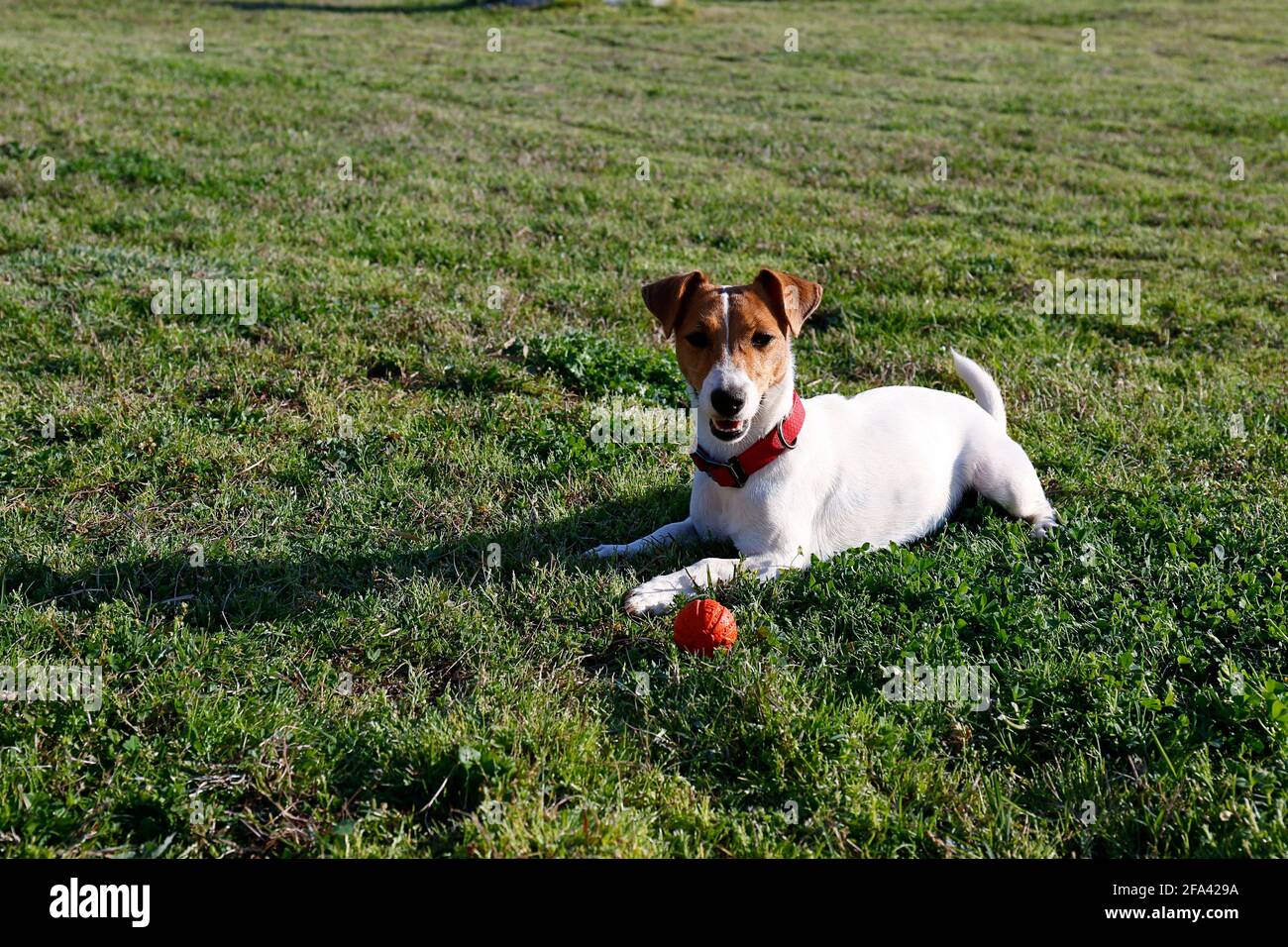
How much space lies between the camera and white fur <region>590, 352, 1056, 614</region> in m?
5.00

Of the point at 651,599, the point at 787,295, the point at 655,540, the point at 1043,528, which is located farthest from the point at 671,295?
the point at 1043,528

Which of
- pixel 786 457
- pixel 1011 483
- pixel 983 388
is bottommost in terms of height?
pixel 1011 483

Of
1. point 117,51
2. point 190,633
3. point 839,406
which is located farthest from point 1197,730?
point 117,51

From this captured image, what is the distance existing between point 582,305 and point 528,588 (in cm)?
444

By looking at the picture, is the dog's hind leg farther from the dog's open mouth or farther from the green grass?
the dog's open mouth

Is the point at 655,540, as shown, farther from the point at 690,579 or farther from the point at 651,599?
the point at 651,599

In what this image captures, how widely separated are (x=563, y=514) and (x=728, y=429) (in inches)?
52.6

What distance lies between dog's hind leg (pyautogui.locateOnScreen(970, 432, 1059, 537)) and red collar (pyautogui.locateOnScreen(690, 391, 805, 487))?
1268mm

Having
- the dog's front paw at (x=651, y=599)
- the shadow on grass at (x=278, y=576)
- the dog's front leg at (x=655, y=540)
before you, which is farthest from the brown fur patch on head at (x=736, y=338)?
the shadow on grass at (x=278, y=576)

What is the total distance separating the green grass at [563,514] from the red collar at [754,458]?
560mm

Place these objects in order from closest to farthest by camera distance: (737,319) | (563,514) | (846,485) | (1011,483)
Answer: (737,319)
(846,485)
(1011,483)
(563,514)

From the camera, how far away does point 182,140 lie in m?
13.4

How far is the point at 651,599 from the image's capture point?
468 centimetres
